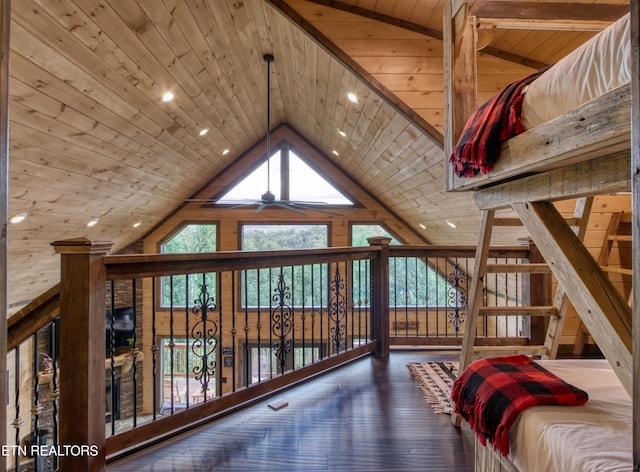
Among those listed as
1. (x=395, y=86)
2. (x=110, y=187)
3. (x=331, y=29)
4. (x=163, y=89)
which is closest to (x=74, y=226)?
(x=110, y=187)

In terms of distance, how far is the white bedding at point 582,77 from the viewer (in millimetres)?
792

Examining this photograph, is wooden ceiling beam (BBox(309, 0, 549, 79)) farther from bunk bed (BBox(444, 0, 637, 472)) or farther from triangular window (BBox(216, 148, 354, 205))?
triangular window (BBox(216, 148, 354, 205))

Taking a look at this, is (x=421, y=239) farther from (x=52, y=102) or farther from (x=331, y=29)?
(x=52, y=102)

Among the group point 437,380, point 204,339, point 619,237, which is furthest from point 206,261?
point 619,237

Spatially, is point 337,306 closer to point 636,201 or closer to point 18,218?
point 636,201

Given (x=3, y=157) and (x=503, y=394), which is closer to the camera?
(x=3, y=157)

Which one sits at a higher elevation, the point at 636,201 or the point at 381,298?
the point at 636,201

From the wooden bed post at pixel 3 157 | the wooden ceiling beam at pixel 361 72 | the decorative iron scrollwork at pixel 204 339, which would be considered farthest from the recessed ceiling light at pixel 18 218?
the wooden bed post at pixel 3 157

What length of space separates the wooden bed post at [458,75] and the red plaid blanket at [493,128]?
1.21 ft

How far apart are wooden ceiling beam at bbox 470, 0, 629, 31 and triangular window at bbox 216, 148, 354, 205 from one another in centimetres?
573

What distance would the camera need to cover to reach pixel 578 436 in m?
1.02

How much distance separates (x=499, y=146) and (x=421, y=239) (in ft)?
21.7

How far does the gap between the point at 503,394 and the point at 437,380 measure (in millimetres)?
1641

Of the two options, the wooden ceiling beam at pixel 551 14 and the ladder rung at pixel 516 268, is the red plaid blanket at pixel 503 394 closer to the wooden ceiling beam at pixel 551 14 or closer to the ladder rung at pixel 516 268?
the ladder rung at pixel 516 268
